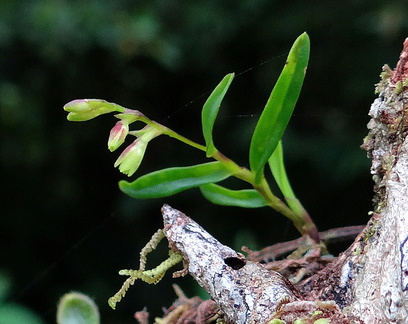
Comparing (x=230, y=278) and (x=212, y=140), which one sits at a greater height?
(x=212, y=140)

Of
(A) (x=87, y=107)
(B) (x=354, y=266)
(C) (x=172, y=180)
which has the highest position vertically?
(A) (x=87, y=107)

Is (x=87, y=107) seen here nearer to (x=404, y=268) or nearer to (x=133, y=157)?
(x=133, y=157)

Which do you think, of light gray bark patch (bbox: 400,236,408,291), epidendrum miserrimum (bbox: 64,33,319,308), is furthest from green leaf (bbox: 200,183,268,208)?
light gray bark patch (bbox: 400,236,408,291)

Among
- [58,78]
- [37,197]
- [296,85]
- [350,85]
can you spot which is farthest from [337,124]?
[296,85]

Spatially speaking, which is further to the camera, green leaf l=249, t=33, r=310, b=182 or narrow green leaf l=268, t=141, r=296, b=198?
narrow green leaf l=268, t=141, r=296, b=198

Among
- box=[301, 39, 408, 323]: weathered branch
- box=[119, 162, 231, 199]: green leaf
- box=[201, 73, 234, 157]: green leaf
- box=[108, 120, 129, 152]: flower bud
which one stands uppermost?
box=[108, 120, 129, 152]: flower bud

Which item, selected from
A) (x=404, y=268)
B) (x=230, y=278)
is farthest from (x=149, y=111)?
(x=404, y=268)

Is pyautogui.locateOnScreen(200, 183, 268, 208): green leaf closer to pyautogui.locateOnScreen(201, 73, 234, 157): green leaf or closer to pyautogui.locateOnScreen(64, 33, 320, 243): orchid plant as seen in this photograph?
pyautogui.locateOnScreen(64, 33, 320, 243): orchid plant

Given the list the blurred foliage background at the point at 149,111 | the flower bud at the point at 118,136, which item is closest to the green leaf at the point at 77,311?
the flower bud at the point at 118,136
